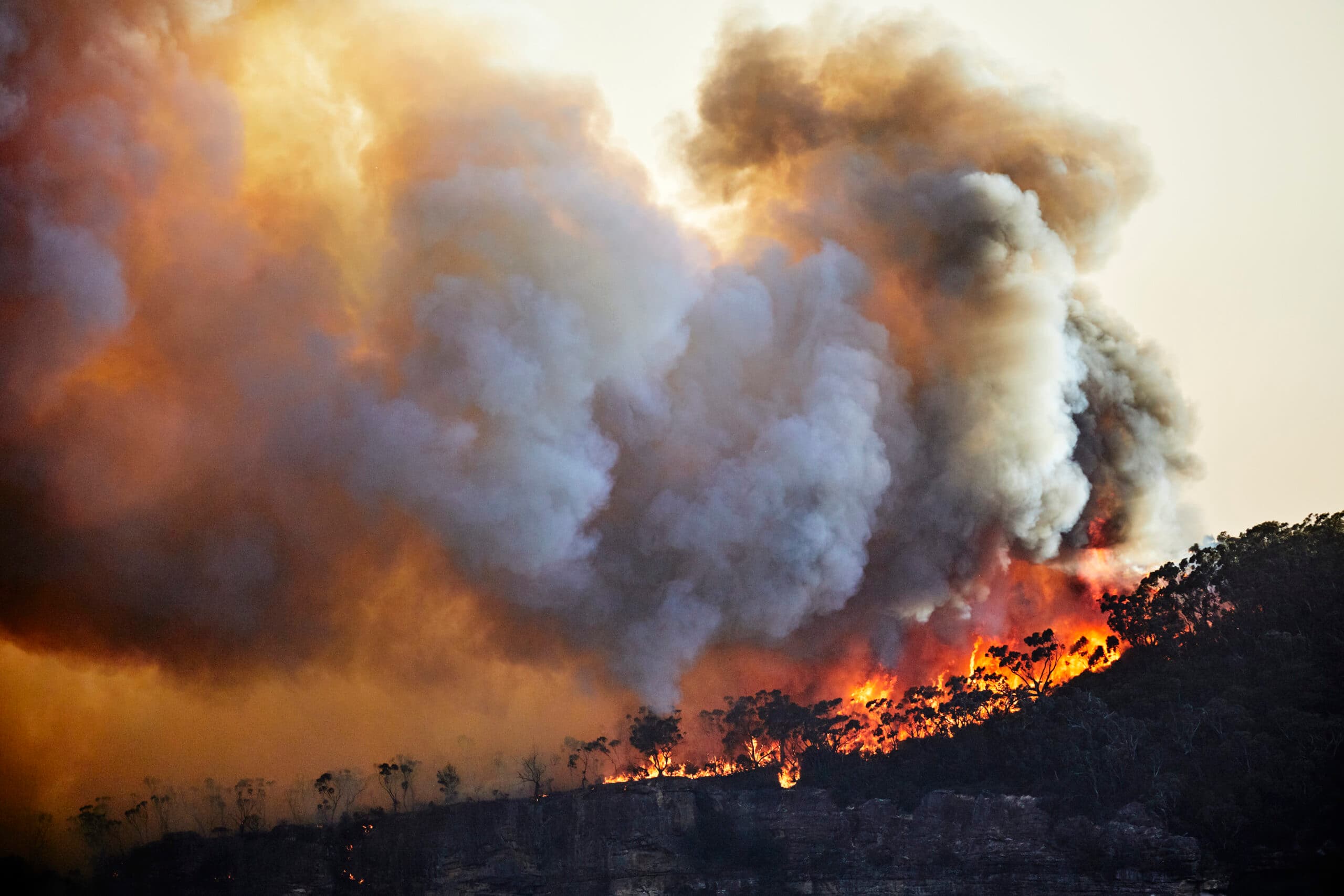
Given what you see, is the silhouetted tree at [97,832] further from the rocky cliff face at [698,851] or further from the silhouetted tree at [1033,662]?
the silhouetted tree at [1033,662]

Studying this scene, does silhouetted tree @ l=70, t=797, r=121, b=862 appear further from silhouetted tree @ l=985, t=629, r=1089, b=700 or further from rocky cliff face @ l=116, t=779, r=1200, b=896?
silhouetted tree @ l=985, t=629, r=1089, b=700

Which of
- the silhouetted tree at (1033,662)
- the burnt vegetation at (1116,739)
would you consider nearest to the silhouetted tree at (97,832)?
the burnt vegetation at (1116,739)

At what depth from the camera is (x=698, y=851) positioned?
98.6 m

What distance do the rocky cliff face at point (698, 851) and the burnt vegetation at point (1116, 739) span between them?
0.76m

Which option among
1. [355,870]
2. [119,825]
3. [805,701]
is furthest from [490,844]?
[119,825]

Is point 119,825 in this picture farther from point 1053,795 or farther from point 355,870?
point 1053,795

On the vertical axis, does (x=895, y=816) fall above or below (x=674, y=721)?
below

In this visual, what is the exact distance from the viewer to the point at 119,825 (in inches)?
4451

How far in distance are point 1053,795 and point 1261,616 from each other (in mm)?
23468

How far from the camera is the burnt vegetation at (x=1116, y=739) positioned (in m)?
78.4

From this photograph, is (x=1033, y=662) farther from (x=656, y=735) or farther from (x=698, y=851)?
(x=656, y=735)

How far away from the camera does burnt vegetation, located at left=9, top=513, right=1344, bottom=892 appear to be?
257 ft

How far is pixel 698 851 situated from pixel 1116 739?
113 feet

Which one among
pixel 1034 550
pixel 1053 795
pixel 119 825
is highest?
pixel 1034 550
